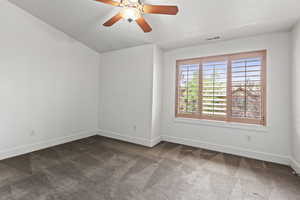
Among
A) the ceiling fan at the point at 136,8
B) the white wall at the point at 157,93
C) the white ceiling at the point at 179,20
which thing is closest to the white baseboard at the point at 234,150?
the white wall at the point at 157,93

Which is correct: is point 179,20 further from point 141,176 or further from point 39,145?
point 39,145

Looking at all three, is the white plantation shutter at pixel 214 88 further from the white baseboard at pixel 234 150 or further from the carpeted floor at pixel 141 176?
the carpeted floor at pixel 141 176

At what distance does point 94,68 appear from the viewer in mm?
4309

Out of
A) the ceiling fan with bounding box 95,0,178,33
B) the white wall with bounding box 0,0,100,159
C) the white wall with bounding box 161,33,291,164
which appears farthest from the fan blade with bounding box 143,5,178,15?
the white wall with bounding box 0,0,100,159

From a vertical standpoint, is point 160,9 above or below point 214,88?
above

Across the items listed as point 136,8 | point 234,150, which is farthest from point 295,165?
point 136,8

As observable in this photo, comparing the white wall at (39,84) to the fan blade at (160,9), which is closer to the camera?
the fan blade at (160,9)

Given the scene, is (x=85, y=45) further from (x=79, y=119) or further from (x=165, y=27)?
(x=165, y=27)

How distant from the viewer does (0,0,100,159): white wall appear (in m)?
2.68

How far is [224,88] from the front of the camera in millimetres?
3184

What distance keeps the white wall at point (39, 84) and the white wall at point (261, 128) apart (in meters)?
3.00

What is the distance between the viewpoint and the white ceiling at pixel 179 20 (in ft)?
7.10

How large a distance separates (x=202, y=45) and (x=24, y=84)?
4.05 m

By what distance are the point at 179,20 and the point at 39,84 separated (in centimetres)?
328
